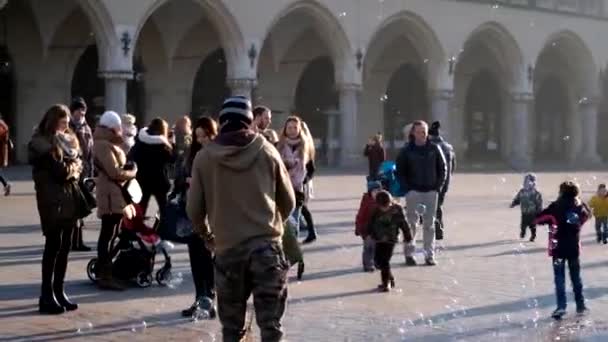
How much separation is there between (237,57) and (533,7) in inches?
541

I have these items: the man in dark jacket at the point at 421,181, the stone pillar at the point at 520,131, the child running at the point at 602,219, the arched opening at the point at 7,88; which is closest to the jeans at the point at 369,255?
the man in dark jacket at the point at 421,181

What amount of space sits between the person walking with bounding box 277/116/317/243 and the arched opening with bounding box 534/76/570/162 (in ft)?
116

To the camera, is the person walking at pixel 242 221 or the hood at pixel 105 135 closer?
the person walking at pixel 242 221

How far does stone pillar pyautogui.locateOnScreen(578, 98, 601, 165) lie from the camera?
4144 centimetres

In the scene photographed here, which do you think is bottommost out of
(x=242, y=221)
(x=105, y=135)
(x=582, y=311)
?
(x=582, y=311)

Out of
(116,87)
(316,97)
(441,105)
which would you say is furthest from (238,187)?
(316,97)

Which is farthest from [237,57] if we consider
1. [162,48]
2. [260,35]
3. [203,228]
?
[203,228]

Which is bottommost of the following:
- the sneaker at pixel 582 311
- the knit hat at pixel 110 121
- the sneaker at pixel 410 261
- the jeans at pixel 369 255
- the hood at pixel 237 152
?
the sneaker at pixel 582 311

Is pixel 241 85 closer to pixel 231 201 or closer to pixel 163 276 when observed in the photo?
pixel 163 276

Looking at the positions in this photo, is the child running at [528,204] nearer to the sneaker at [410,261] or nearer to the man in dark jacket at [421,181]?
the man in dark jacket at [421,181]

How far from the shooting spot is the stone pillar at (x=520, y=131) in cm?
3781

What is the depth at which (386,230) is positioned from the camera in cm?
999

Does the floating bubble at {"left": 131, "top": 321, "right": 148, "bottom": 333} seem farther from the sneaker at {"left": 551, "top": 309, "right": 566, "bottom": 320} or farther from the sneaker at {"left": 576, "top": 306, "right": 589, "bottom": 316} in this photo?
the sneaker at {"left": 576, "top": 306, "right": 589, "bottom": 316}

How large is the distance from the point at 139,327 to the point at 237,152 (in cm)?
282
